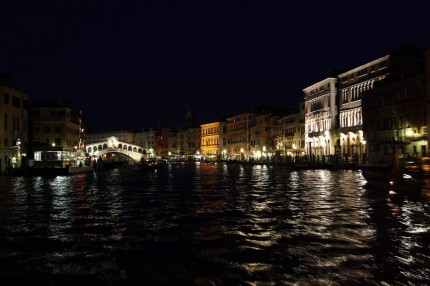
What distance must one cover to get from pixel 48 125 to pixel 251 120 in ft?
188

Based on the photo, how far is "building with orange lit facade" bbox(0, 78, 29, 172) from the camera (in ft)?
162

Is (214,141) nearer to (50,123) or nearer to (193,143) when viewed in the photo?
(193,143)

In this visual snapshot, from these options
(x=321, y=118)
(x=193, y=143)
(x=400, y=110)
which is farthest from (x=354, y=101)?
(x=193, y=143)

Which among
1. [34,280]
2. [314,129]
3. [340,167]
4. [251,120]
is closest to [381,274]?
[34,280]

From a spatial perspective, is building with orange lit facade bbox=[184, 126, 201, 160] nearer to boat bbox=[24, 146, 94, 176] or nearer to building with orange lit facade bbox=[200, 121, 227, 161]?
building with orange lit facade bbox=[200, 121, 227, 161]

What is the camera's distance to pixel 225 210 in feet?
52.9

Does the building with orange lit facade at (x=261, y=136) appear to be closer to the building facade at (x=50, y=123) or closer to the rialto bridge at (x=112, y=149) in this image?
the rialto bridge at (x=112, y=149)

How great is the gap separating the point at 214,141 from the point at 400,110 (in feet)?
324

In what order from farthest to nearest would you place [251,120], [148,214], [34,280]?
[251,120] < [148,214] < [34,280]

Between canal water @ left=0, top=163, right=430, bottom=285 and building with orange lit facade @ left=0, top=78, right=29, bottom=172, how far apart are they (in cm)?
3567

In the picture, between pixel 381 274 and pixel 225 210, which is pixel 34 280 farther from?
pixel 225 210

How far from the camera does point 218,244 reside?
33.3 feet

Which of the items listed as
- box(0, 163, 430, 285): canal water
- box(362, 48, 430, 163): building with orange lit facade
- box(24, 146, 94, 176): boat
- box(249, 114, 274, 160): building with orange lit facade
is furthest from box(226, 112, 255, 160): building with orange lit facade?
box(0, 163, 430, 285): canal water

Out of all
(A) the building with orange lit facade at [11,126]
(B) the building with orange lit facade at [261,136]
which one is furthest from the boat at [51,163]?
(B) the building with orange lit facade at [261,136]
